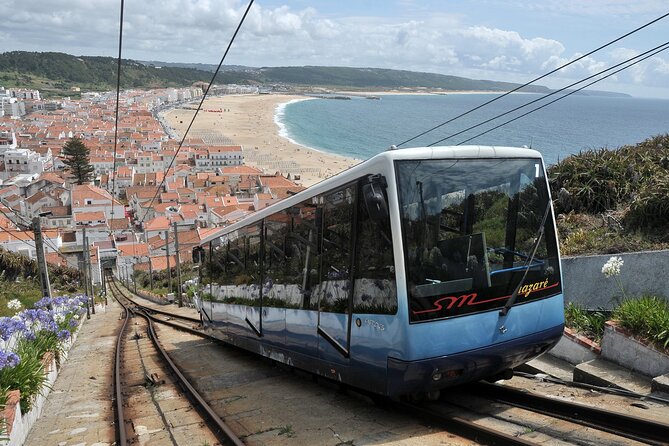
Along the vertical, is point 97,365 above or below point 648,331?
below

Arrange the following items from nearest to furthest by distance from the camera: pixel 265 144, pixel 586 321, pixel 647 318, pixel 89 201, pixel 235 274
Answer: pixel 647 318, pixel 586 321, pixel 235 274, pixel 89 201, pixel 265 144

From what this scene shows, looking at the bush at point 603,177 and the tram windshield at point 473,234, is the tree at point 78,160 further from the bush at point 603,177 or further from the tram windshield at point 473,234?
the tram windshield at point 473,234

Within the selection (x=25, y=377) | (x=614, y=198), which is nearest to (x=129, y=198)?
(x=614, y=198)

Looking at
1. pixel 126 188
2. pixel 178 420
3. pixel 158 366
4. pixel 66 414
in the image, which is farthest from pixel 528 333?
pixel 126 188

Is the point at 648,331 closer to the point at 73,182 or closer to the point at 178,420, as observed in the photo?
the point at 178,420

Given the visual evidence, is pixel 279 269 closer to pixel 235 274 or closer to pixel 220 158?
pixel 235 274

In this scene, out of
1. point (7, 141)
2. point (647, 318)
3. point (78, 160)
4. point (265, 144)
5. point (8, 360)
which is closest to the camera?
point (647, 318)

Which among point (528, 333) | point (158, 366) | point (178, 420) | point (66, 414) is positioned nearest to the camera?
point (528, 333)
